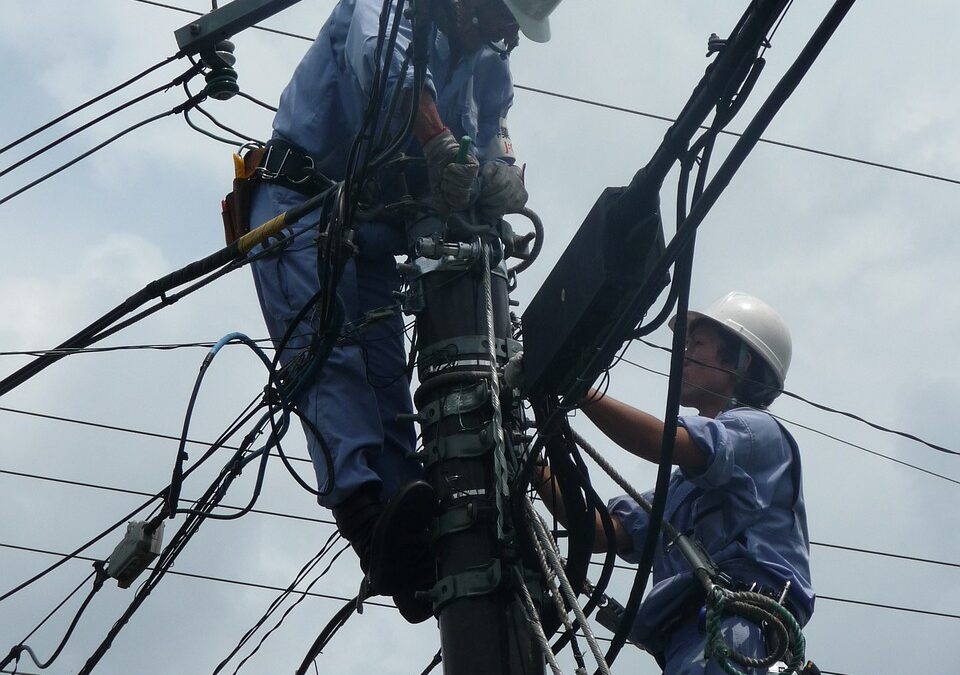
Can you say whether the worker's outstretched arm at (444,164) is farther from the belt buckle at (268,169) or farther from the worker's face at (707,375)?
the worker's face at (707,375)

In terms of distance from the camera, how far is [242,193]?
527 centimetres

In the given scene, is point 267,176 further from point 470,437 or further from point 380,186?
point 470,437

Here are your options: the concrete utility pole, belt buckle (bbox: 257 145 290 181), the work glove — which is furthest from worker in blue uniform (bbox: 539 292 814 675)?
belt buckle (bbox: 257 145 290 181)

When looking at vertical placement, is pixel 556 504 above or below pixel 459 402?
below

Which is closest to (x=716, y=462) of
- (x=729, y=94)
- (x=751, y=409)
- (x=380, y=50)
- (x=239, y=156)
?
(x=751, y=409)

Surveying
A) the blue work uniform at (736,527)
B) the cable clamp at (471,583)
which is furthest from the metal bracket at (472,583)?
the blue work uniform at (736,527)

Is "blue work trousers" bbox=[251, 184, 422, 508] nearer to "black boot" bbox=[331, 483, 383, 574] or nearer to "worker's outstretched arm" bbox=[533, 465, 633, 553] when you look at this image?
"black boot" bbox=[331, 483, 383, 574]

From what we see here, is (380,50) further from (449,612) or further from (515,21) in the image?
(449,612)

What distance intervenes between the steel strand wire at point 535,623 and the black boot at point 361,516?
630 mm

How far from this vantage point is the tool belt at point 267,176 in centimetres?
516

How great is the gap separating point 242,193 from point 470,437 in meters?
1.57

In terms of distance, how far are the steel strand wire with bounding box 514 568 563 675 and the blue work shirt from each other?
1.78 m

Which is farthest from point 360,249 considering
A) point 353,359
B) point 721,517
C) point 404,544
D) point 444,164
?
point 721,517

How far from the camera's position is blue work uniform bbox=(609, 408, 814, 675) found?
14.5ft
